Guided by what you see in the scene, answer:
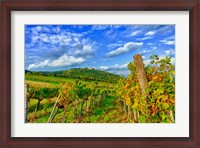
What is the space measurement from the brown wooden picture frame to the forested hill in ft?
0.72

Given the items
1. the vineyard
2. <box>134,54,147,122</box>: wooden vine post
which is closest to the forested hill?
the vineyard

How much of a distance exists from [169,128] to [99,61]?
22.9 inches

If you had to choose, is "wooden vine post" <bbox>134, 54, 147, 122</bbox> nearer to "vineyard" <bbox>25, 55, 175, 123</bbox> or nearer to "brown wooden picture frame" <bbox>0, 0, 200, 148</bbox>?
"vineyard" <bbox>25, 55, 175, 123</bbox>

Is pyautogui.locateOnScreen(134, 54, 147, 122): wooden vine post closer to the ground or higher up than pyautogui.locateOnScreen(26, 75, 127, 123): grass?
higher up

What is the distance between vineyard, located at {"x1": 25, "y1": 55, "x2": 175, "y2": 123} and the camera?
97.6 inches

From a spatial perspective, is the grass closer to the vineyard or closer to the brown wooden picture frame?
the vineyard
